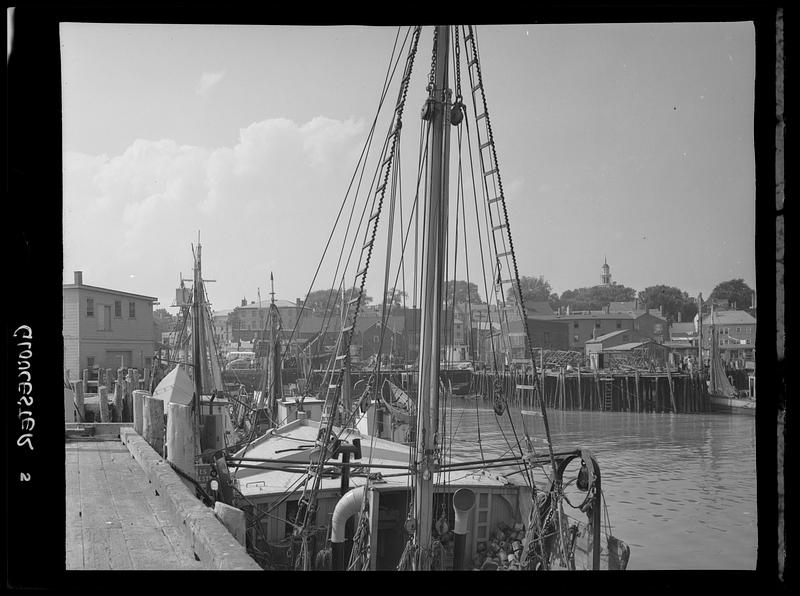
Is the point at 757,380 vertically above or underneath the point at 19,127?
underneath

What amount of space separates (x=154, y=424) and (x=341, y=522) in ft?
9.59

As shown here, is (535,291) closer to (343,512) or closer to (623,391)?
(343,512)

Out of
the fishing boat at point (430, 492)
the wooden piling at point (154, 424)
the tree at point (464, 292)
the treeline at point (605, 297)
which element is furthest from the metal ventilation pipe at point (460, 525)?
the treeline at point (605, 297)

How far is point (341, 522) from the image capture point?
6.71 m

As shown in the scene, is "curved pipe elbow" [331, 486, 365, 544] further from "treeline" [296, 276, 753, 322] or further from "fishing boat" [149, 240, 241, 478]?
"treeline" [296, 276, 753, 322]

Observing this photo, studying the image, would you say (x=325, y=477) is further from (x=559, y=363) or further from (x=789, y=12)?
(x=559, y=363)

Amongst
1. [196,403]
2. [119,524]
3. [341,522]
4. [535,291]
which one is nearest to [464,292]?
[535,291]

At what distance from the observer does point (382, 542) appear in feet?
24.7

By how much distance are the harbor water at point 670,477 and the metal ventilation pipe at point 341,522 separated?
5.93ft

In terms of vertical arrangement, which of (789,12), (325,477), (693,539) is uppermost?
(789,12)

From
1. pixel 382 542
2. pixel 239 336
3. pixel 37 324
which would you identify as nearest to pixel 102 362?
pixel 382 542

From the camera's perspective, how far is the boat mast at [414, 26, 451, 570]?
597 cm

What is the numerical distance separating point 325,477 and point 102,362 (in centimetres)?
439

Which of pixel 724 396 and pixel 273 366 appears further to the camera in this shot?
pixel 724 396
